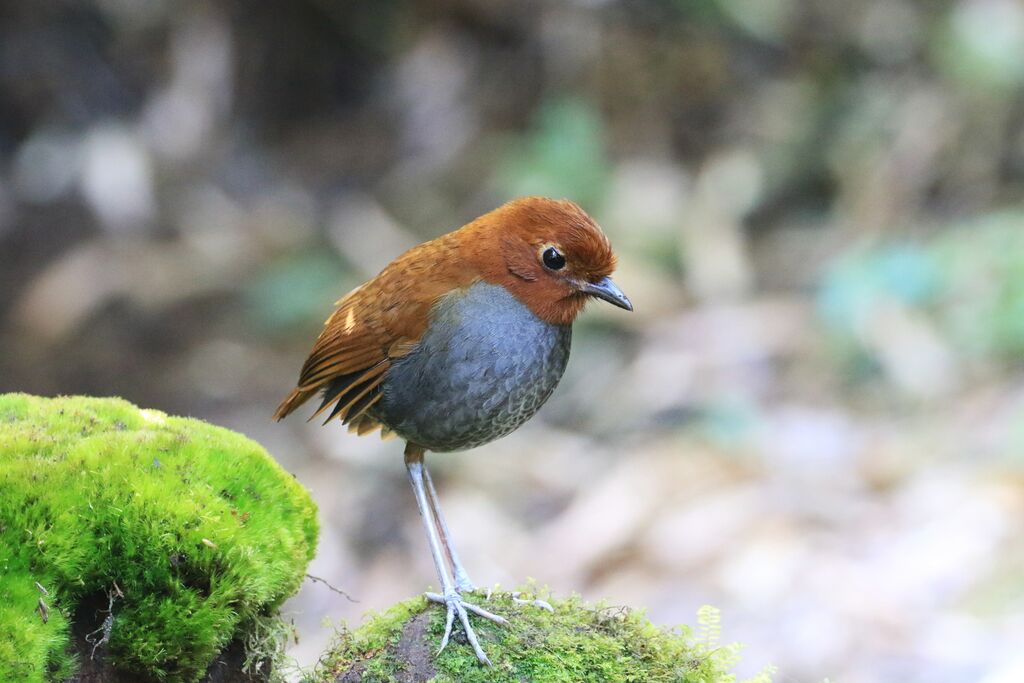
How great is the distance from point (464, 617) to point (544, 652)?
0.23 meters

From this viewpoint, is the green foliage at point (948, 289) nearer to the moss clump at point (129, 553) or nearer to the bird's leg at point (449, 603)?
the bird's leg at point (449, 603)

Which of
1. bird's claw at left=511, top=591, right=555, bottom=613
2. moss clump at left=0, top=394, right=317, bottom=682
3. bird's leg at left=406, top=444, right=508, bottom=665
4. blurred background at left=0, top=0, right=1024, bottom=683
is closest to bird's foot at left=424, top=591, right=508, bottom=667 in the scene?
bird's leg at left=406, top=444, right=508, bottom=665

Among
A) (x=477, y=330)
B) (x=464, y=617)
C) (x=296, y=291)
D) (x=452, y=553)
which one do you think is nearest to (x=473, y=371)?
(x=477, y=330)

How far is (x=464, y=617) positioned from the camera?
2891mm

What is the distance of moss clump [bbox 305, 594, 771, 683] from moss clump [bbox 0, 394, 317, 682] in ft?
0.96

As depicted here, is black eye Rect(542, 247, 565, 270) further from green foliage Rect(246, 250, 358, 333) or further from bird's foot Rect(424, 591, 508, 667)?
green foliage Rect(246, 250, 358, 333)

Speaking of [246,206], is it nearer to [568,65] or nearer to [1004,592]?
[568,65]

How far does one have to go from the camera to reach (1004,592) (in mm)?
4738

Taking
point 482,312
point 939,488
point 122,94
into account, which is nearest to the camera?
point 482,312

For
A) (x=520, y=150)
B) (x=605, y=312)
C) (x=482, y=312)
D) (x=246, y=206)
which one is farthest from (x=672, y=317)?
(x=482, y=312)

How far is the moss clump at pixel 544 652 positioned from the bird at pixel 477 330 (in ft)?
0.89

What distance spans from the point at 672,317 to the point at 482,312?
3956 millimetres

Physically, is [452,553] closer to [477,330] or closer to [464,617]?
[464,617]

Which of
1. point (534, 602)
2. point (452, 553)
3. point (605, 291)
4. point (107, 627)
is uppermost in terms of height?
point (605, 291)
